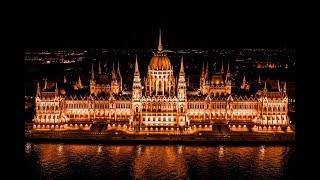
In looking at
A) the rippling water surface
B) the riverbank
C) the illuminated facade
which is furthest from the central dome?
the rippling water surface

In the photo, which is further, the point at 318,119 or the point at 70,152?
the point at 70,152

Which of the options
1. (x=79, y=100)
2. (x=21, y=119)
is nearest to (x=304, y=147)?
(x=21, y=119)

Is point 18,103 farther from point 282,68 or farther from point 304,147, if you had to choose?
→ point 282,68

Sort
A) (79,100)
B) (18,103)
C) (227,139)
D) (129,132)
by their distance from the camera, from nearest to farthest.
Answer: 1. (18,103)
2. (227,139)
3. (129,132)
4. (79,100)

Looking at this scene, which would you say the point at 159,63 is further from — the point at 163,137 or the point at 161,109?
the point at 163,137

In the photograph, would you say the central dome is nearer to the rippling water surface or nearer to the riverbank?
the riverbank

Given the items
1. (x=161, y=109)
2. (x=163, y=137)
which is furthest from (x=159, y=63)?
(x=163, y=137)
